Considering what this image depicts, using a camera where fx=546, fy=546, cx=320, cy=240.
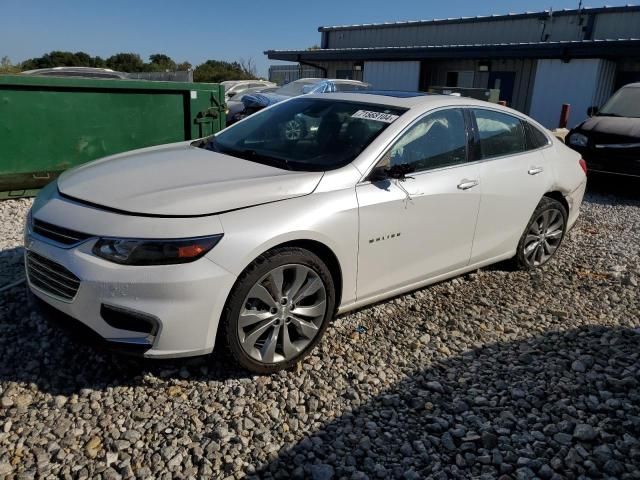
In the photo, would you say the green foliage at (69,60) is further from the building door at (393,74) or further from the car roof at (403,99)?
the car roof at (403,99)

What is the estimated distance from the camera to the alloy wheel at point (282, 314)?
2.88 m

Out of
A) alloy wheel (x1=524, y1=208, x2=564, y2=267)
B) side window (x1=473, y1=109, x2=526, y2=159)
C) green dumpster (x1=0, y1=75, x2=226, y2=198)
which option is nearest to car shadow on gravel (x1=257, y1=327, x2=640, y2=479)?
alloy wheel (x1=524, y1=208, x2=564, y2=267)

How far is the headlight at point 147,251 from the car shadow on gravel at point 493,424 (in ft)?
3.40

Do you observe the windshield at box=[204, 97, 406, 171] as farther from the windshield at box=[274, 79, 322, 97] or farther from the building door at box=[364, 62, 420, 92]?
the building door at box=[364, 62, 420, 92]

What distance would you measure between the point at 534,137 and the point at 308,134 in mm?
2130

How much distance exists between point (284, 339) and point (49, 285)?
126 cm

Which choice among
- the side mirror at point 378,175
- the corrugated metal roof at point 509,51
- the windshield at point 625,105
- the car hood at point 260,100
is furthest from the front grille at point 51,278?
the corrugated metal roof at point 509,51

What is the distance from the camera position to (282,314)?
9.86 feet

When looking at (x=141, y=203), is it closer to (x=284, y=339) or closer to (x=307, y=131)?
(x=284, y=339)

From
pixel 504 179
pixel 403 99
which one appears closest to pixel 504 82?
pixel 504 179

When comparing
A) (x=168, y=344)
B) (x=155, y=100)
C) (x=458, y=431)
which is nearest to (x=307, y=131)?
(x=168, y=344)

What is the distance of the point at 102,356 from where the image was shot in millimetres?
3143

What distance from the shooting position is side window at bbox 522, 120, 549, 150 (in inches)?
182

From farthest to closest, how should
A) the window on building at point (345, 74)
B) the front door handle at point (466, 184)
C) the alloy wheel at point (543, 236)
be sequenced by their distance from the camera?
the window on building at point (345, 74), the alloy wheel at point (543, 236), the front door handle at point (466, 184)
